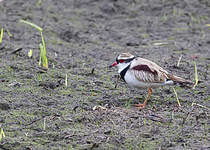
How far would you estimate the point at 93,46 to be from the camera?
7.77m

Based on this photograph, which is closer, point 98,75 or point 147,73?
point 147,73

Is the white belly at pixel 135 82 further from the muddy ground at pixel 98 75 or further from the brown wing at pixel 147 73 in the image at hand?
the muddy ground at pixel 98 75

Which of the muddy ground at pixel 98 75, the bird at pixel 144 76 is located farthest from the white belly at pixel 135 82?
the muddy ground at pixel 98 75

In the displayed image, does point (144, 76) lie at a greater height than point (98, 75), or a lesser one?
greater

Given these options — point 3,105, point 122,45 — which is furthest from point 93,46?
point 3,105

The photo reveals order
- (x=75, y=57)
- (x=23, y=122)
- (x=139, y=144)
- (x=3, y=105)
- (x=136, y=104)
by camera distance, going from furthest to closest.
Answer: (x=75, y=57)
(x=136, y=104)
(x=3, y=105)
(x=23, y=122)
(x=139, y=144)

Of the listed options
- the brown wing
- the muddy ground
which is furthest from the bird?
the muddy ground

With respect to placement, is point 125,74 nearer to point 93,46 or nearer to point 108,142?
point 108,142

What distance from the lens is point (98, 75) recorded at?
619cm

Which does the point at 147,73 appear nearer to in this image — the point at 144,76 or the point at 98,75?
the point at 144,76

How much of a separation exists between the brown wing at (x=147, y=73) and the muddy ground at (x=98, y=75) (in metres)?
0.32

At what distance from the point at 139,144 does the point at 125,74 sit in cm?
132

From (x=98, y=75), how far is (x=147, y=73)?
1243 millimetres

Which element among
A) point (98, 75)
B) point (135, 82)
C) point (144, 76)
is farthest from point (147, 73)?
point (98, 75)
